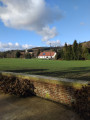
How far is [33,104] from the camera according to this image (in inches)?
146

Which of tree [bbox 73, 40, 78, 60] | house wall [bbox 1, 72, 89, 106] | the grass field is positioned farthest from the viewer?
tree [bbox 73, 40, 78, 60]

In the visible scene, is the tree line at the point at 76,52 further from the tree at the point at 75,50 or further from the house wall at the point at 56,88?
the house wall at the point at 56,88

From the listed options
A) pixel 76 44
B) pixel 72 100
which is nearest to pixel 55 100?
pixel 72 100

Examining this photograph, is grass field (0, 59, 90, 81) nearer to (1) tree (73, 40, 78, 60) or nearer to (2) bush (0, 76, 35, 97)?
(2) bush (0, 76, 35, 97)

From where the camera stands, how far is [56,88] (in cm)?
372

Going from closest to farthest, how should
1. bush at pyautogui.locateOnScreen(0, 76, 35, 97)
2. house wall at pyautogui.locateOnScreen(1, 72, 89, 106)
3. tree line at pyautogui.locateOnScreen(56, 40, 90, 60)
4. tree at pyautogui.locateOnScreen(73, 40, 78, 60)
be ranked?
house wall at pyautogui.locateOnScreen(1, 72, 89, 106) < bush at pyautogui.locateOnScreen(0, 76, 35, 97) < tree line at pyautogui.locateOnScreen(56, 40, 90, 60) < tree at pyautogui.locateOnScreen(73, 40, 78, 60)

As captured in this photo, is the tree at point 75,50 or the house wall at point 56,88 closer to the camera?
the house wall at point 56,88

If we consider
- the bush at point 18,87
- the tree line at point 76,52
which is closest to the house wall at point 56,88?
the bush at point 18,87

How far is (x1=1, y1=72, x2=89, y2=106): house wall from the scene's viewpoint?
10.9 feet

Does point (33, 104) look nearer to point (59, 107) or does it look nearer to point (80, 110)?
point (59, 107)

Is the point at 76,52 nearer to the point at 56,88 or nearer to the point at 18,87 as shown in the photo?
the point at 18,87

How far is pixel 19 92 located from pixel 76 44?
40.6 meters

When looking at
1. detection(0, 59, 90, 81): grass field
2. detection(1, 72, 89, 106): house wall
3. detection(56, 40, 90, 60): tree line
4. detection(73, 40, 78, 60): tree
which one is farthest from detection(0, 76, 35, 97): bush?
detection(73, 40, 78, 60): tree

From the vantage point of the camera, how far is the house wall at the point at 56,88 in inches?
131
